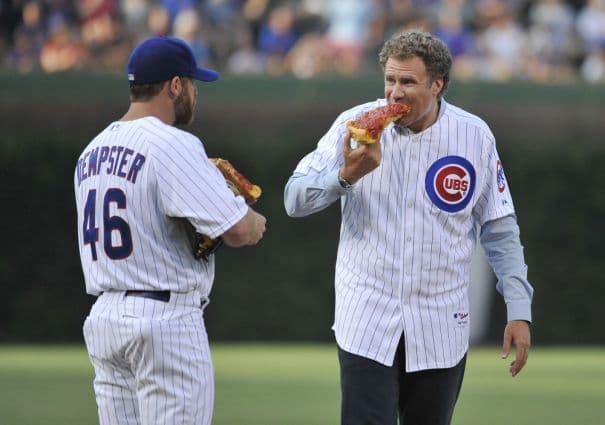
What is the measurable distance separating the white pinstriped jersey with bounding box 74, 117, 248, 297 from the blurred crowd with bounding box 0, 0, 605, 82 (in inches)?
405

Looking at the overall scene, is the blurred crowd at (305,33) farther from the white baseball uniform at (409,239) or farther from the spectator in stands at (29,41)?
the white baseball uniform at (409,239)

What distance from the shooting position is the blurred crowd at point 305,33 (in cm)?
Result: 1577

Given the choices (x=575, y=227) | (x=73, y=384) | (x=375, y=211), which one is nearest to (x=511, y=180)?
(x=575, y=227)

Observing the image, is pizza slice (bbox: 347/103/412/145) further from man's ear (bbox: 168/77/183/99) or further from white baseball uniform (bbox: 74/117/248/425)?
man's ear (bbox: 168/77/183/99)

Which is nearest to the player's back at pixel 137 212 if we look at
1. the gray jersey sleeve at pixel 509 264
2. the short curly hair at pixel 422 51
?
the short curly hair at pixel 422 51

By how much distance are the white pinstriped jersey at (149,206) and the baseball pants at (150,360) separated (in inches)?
3.5

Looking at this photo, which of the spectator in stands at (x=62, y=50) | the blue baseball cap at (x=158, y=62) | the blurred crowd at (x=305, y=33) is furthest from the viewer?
the blurred crowd at (x=305, y=33)

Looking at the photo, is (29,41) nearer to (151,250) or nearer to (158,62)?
(158,62)

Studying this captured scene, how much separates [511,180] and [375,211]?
9730mm

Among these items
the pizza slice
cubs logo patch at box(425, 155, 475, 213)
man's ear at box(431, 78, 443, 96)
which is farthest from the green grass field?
the pizza slice

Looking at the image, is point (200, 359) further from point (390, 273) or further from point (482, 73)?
point (482, 73)

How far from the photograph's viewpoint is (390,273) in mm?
5602

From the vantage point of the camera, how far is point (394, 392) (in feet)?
18.2

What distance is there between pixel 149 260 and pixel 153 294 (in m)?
0.14
